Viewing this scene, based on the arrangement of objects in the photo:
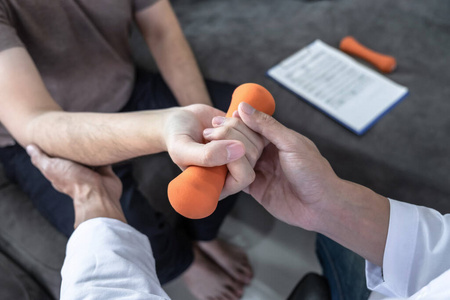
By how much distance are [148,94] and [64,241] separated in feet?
1.55

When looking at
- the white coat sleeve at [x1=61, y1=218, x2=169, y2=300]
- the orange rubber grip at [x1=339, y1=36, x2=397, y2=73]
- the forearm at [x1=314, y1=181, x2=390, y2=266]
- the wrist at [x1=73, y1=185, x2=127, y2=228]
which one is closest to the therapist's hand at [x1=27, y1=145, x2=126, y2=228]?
the wrist at [x1=73, y1=185, x2=127, y2=228]

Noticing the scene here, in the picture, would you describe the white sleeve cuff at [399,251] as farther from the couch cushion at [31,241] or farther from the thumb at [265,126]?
the couch cushion at [31,241]

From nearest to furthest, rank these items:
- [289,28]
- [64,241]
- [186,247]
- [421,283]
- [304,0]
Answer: [421,283] → [64,241] → [186,247] → [289,28] → [304,0]

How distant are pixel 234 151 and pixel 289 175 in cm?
15

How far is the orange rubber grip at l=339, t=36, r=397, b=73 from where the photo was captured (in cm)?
A: 117

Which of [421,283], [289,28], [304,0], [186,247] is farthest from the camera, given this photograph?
[304,0]

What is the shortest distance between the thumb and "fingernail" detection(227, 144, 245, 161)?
0.07 m

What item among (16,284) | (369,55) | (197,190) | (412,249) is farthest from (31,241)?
(369,55)

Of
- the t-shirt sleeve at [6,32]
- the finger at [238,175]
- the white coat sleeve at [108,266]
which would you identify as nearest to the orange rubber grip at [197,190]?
A: the finger at [238,175]

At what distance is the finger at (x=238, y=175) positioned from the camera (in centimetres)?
53

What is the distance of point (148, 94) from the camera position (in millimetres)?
1055

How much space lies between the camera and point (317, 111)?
1.09 m

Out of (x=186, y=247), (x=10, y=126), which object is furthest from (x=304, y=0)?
(x=10, y=126)

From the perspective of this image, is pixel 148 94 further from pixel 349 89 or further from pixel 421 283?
pixel 421 283
